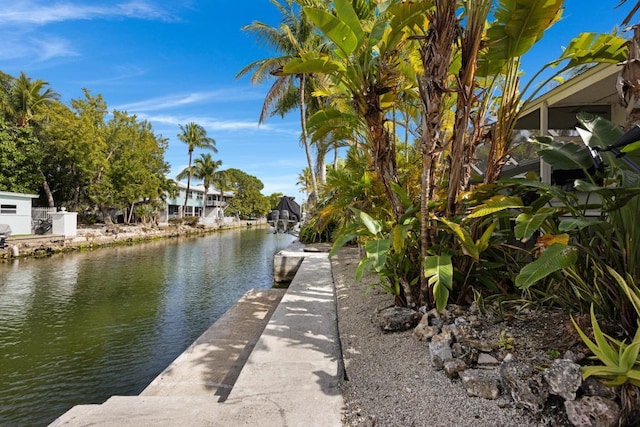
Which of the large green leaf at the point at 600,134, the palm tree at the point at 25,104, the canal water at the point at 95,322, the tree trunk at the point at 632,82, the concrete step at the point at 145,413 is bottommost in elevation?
A: the canal water at the point at 95,322

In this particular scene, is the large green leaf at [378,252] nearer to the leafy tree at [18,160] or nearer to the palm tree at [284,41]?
the palm tree at [284,41]

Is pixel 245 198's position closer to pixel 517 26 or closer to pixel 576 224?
pixel 517 26

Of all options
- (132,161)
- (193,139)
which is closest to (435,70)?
(132,161)

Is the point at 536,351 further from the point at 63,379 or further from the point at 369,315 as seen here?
the point at 63,379

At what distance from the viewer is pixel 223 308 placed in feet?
26.7

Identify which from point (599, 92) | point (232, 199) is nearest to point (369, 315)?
point (599, 92)

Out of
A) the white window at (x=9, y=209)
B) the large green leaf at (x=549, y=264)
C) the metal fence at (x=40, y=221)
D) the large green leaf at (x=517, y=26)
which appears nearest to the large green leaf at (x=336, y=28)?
the large green leaf at (x=517, y=26)

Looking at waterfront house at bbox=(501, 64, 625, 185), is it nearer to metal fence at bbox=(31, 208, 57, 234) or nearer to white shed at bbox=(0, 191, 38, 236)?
white shed at bbox=(0, 191, 38, 236)

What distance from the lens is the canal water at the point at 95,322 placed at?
451 centimetres

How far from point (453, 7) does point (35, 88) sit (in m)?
31.6

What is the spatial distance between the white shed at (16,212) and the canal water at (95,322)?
6.90 metres

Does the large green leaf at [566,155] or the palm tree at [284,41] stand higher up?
the palm tree at [284,41]

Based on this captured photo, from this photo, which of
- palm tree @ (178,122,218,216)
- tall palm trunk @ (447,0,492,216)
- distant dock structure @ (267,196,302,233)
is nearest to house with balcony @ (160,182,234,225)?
palm tree @ (178,122,218,216)

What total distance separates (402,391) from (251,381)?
1.21 m
